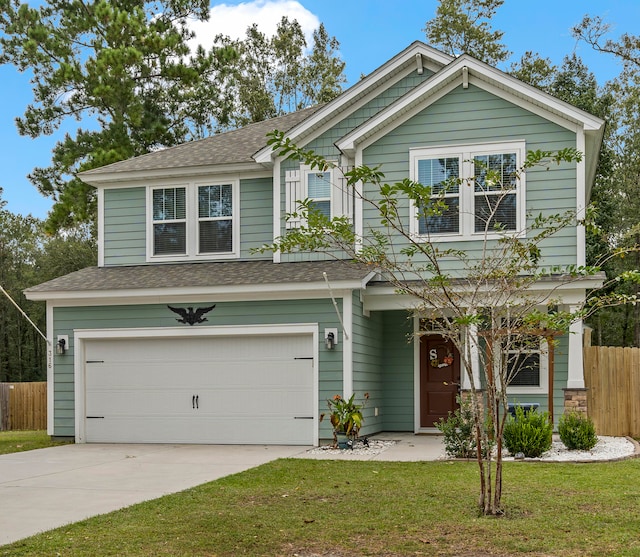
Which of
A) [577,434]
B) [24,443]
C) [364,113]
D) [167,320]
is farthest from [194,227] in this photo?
[577,434]

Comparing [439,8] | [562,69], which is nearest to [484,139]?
[562,69]

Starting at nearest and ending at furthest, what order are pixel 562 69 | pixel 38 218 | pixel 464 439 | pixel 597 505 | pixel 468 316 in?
pixel 468 316 → pixel 597 505 → pixel 464 439 → pixel 562 69 → pixel 38 218

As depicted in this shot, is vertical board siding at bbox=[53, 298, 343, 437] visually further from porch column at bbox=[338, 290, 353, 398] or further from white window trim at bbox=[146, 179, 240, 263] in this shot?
white window trim at bbox=[146, 179, 240, 263]

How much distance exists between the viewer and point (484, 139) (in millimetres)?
15117

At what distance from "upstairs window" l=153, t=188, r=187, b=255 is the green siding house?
0.05 metres

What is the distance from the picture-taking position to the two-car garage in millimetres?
14773

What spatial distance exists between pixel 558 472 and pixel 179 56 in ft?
79.5

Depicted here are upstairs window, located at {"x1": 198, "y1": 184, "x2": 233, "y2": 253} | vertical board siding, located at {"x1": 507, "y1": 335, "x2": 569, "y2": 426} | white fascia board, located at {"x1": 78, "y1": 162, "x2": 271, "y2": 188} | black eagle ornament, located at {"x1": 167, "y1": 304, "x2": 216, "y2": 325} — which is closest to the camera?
black eagle ornament, located at {"x1": 167, "y1": 304, "x2": 216, "y2": 325}

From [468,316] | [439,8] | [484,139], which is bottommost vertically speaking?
Answer: [468,316]

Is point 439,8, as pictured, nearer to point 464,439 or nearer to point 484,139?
point 484,139

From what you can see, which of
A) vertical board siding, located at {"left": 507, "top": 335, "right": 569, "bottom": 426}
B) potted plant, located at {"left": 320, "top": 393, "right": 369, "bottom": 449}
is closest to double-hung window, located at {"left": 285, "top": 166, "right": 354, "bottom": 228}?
potted plant, located at {"left": 320, "top": 393, "right": 369, "bottom": 449}

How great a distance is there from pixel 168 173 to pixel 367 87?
14.5 feet

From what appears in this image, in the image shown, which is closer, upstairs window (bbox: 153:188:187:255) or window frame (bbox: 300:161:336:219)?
window frame (bbox: 300:161:336:219)

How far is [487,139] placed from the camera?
595 inches
